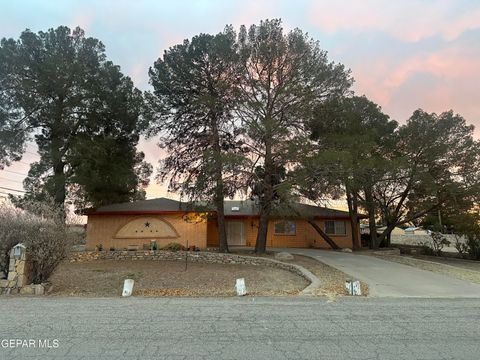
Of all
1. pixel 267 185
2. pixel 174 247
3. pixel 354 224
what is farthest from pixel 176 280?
pixel 354 224

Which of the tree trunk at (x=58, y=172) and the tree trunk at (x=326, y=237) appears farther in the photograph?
the tree trunk at (x=326, y=237)

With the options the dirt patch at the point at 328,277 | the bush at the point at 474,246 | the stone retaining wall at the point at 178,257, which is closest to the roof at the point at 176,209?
the stone retaining wall at the point at 178,257

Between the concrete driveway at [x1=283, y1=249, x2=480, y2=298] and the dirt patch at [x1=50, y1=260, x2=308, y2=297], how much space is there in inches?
85.1

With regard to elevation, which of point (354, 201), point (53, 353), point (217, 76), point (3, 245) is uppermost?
point (217, 76)

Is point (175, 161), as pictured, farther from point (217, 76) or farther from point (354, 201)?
point (354, 201)

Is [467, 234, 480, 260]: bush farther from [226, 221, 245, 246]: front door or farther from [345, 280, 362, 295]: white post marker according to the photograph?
[345, 280, 362, 295]: white post marker

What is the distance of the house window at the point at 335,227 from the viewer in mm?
28297

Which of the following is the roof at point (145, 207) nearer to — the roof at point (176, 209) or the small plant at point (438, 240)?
the roof at point (176, 209)

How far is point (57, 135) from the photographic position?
2373 centimetres

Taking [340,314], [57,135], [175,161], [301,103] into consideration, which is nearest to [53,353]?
[340,314]

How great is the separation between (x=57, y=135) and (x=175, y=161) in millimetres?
7698

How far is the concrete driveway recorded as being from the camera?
1036 centimetres

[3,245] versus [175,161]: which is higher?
[175,161]

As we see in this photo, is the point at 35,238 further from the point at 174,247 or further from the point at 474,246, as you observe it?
the point at 474,246
